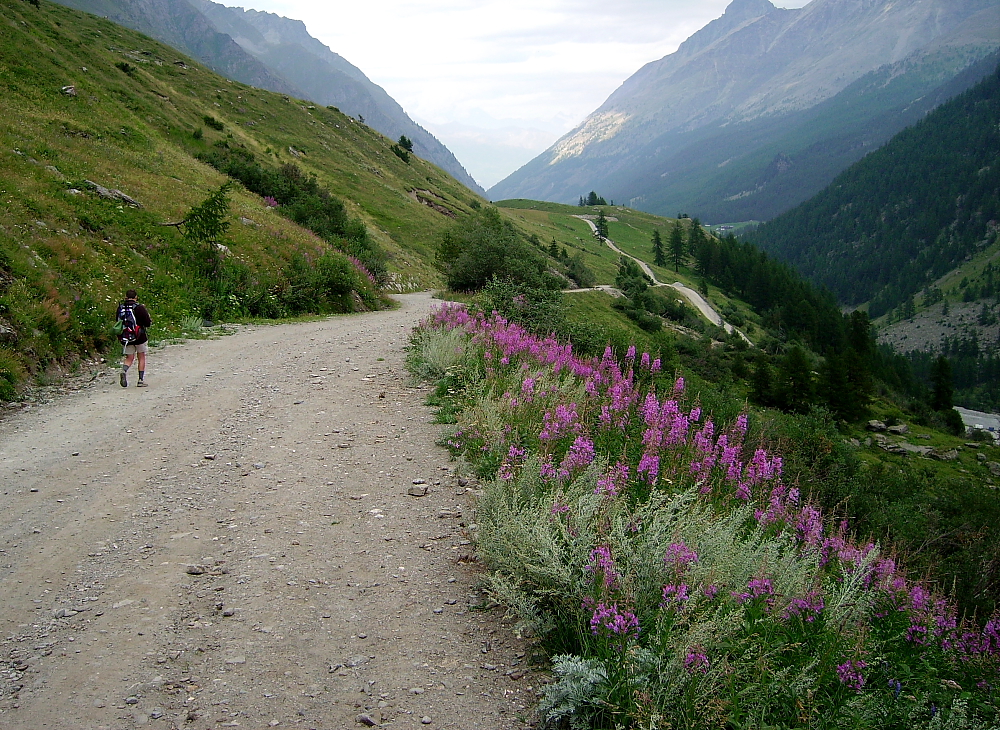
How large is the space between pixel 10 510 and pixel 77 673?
3.29 meters

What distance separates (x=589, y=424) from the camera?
315 inches

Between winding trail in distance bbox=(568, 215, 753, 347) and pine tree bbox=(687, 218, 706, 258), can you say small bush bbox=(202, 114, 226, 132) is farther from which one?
pine tree bbox=(687, 218, 706, 258)

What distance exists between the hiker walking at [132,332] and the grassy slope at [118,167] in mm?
2176

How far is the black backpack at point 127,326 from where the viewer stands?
11.6 m

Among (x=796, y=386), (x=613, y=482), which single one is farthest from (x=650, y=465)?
(x=796, y=386)

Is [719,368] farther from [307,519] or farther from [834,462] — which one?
[307,519]

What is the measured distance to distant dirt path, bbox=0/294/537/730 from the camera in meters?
3.98

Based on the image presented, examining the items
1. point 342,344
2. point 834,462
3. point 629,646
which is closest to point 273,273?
point 342,344

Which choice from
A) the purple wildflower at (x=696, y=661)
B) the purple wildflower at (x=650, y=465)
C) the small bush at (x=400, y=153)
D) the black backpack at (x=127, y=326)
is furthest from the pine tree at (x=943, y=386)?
the purple wildflower at (x=696, y=661)

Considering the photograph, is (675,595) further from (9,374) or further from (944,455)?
(944,455)

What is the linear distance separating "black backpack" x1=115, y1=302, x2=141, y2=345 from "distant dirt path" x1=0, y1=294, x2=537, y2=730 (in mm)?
2035

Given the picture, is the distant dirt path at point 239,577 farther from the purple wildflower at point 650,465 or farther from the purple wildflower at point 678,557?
the purple wildflower at point 650,465

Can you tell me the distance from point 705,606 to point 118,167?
27.7 meters

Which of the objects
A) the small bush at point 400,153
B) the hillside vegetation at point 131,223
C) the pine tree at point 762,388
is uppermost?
the small bush at point 400,153
